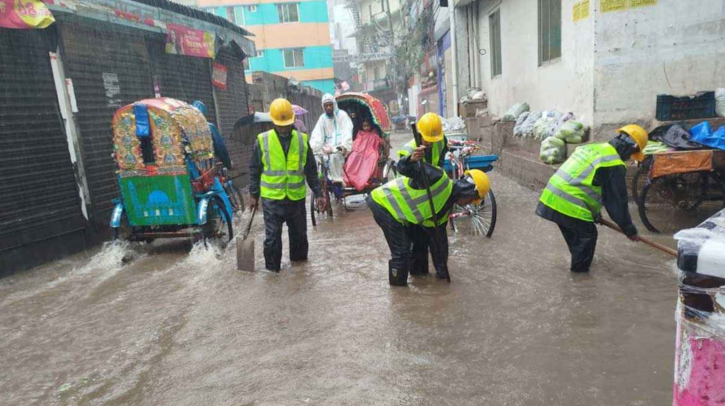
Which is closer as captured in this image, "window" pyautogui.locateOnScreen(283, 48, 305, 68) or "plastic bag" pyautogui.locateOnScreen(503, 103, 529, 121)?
"plastic bag" pyautogui.locateOnScreen(503, 103, 529, 121)

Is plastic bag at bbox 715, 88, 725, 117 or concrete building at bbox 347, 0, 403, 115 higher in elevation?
concrete building at bbox 347, 0, 403, 115

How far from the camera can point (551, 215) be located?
429 cm

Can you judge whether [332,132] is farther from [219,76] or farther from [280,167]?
[219,76]

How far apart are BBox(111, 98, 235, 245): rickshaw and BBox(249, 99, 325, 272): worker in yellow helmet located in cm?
108

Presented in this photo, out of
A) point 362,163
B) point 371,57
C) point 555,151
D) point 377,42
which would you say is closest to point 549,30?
point 555,151

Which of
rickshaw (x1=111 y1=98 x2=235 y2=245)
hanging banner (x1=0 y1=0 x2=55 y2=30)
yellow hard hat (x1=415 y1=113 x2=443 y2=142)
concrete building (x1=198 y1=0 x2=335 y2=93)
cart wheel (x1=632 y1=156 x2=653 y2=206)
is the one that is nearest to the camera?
yellow hard hat (x1=415 y1=113 x2=443 y2=142)

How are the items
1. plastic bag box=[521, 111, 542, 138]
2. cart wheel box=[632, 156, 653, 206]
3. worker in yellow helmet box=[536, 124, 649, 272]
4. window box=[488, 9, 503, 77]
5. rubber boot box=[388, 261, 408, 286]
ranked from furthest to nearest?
window box=[488, 9, 503, 77] → plastic bag box=[521, 111, 542, 138] → cart wheel box=[632, 156, 653, 206] → rubber boot box=[388, 261, 408, 286] → worker in yellow helmet box=[536, 124, 649, 272]

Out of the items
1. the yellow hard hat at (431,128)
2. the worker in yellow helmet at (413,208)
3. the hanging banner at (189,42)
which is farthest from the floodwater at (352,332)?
the hanging banner at (189,42)

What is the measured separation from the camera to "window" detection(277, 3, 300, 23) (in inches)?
1251

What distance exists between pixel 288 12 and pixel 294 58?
2.91 m

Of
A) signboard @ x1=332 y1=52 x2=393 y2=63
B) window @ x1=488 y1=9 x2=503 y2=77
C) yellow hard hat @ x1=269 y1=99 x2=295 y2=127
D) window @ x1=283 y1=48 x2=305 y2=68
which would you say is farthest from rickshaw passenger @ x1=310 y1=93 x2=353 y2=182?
signboard @ x1=332 y1=52 x2=393 y2=63

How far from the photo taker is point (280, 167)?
484cm

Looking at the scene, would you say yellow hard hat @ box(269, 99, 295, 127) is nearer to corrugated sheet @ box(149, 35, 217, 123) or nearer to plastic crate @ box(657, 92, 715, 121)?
corrugated sheet @ box(149, 35, 217, 123)

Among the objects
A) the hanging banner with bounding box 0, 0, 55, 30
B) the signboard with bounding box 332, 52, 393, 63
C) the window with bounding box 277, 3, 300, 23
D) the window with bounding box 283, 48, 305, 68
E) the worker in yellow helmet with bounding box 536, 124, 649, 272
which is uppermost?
the window with bounding box 277, 3, 300, 23
